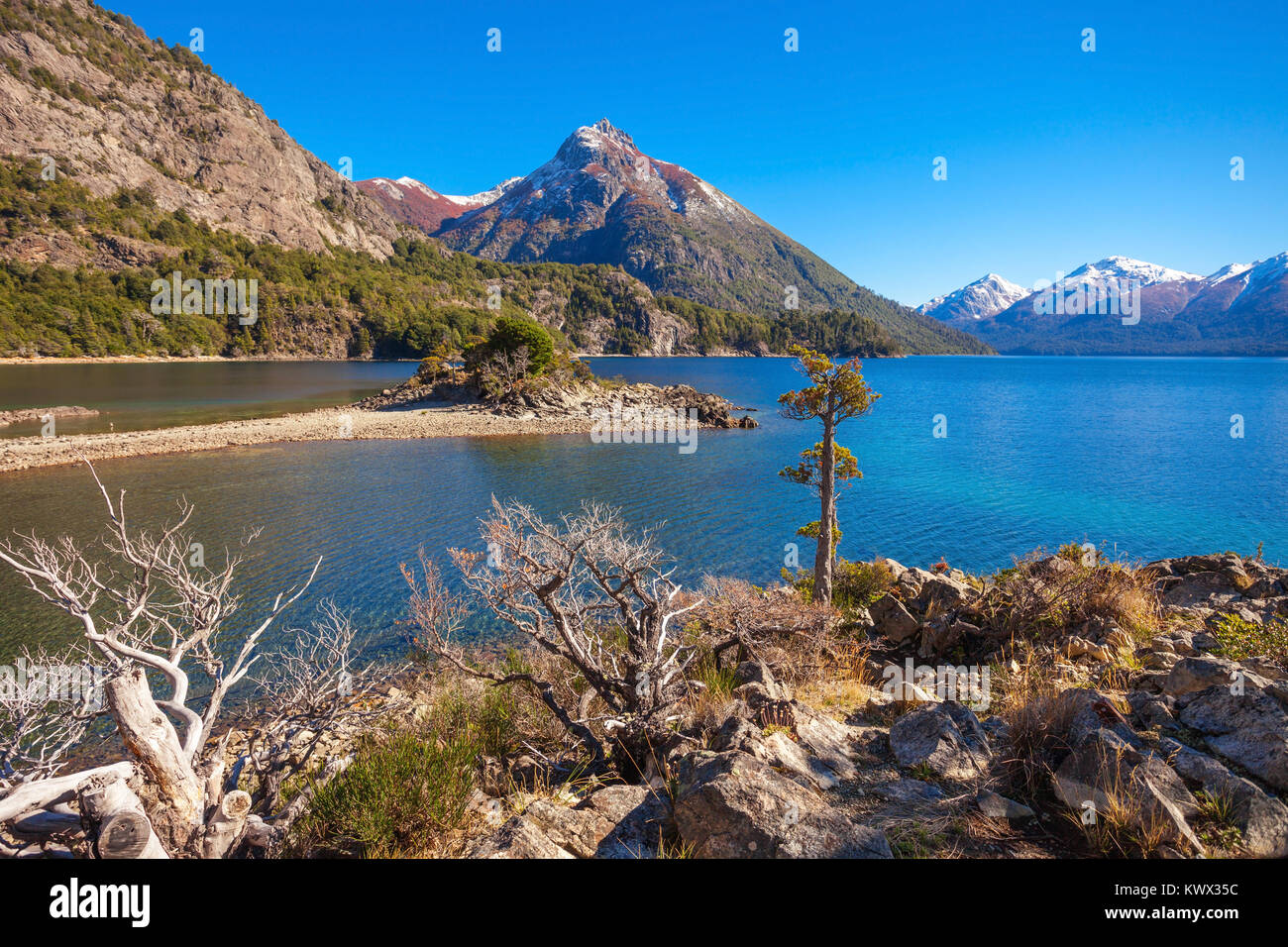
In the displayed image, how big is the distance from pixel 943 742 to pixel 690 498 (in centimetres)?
2461

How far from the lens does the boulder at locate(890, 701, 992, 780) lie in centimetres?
533

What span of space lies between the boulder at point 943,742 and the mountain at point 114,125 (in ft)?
725

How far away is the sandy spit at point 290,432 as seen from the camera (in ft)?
112

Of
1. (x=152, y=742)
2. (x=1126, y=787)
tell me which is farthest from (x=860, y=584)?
(x=152, y=742)

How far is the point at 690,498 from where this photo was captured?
3016cm

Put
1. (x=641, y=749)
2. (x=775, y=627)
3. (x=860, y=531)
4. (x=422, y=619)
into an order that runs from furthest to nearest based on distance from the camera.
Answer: (x=860, y=531) < (x=775, y=627) < (x=422, y=619) < (x=641, y=749)

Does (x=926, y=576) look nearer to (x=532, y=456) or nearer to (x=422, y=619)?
(x=422, y=619)

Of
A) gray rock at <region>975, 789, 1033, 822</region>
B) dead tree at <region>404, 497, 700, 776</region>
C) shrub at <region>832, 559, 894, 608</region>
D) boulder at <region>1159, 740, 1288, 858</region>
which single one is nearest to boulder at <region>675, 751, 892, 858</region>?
gray rock at <region>975, 789, 1033, 822</region>

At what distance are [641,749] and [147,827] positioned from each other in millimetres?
4455

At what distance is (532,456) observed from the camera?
133 feet

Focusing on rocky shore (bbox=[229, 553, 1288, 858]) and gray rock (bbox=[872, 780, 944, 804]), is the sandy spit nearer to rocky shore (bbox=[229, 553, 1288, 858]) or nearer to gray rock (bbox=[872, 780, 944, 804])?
rocky shore (bbox=[229, 553, 1288, 858])

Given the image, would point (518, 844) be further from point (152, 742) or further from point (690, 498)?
point (690, 498)
